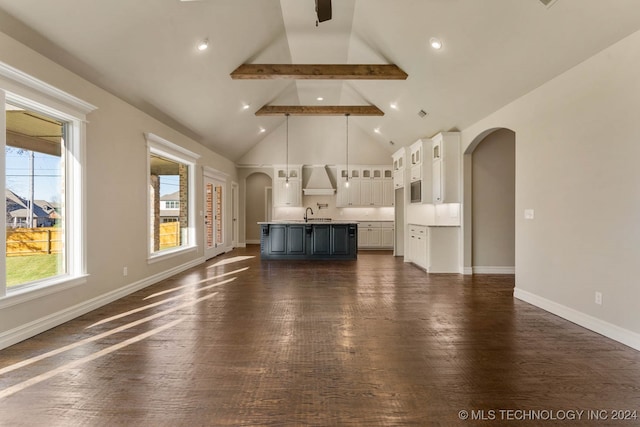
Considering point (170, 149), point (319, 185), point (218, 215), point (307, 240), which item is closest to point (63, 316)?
point (170, 149)

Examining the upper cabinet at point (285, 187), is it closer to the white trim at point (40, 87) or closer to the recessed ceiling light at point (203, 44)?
the recessed ceiling light at point (203, 44)

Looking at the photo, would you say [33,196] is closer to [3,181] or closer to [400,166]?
[3,181]

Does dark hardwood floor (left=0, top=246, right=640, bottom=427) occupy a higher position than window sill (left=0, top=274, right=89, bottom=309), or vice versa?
window sill (left=0, top=274, right=89, bottom=309)

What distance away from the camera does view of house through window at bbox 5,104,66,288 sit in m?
3.03

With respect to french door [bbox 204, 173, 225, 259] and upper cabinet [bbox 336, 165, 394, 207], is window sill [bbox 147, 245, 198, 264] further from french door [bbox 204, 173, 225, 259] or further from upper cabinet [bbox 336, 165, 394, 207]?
upper cabinet [bbox 336, 165, 394, 207]

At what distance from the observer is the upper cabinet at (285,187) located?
416 inches

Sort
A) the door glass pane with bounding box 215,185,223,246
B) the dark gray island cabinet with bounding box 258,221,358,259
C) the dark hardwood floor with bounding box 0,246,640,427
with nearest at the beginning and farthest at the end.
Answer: the dark hardwood floor with bounding box 0,246,640,427, the dark gray island cabinet with bounding box 258,221,358,259, the door glass pane with bounding box 215,185,223,246

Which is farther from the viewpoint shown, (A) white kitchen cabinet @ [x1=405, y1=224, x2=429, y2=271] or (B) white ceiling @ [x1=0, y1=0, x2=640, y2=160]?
(A) white kitchen cabinet @ [x1=405, y1=224, x2=429, y2=271]

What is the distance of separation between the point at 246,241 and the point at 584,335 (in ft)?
32.5

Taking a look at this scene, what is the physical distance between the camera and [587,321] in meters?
3.30

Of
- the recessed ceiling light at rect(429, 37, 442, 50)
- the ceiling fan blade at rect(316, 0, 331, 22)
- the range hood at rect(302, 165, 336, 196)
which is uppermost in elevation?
the recessed ceiling light at rect(429, 37, 442, 50)

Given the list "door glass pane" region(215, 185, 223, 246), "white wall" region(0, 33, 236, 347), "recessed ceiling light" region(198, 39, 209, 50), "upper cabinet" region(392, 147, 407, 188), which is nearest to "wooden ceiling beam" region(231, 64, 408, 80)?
"recessed ceiling light" region(198, 39, 209, 50)

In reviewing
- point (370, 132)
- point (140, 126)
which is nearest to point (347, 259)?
point (370, 132)

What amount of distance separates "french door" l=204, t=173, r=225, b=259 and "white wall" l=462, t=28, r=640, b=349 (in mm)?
6617
